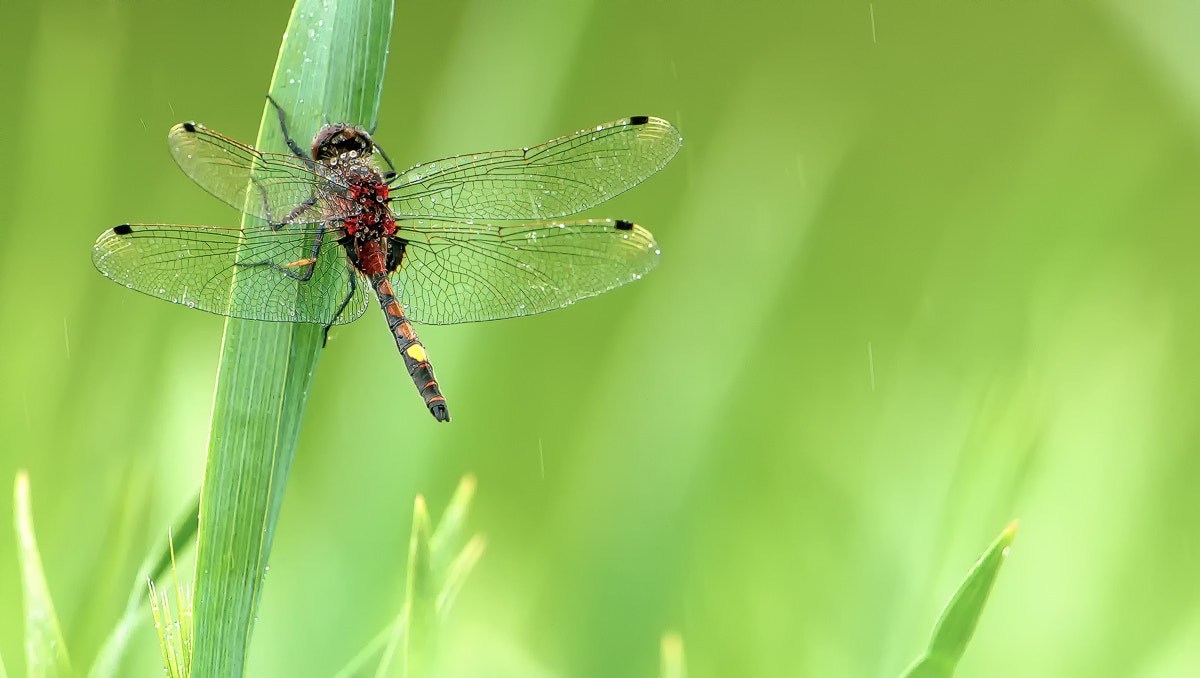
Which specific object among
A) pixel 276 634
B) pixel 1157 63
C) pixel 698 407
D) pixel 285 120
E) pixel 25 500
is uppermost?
pixel 1157 63

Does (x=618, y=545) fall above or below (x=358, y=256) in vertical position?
below

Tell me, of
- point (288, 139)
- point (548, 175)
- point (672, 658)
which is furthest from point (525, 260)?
point (672, 658)

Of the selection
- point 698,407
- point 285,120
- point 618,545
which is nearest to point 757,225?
point 698,407

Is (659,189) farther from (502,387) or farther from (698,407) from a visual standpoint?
(698,407)

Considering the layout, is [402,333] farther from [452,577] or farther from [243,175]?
[452,577]

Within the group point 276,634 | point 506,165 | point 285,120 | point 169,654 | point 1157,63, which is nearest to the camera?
point 169,654

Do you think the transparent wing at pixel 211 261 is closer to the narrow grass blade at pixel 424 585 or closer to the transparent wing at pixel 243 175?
the transparent wing at pixel 243 175
